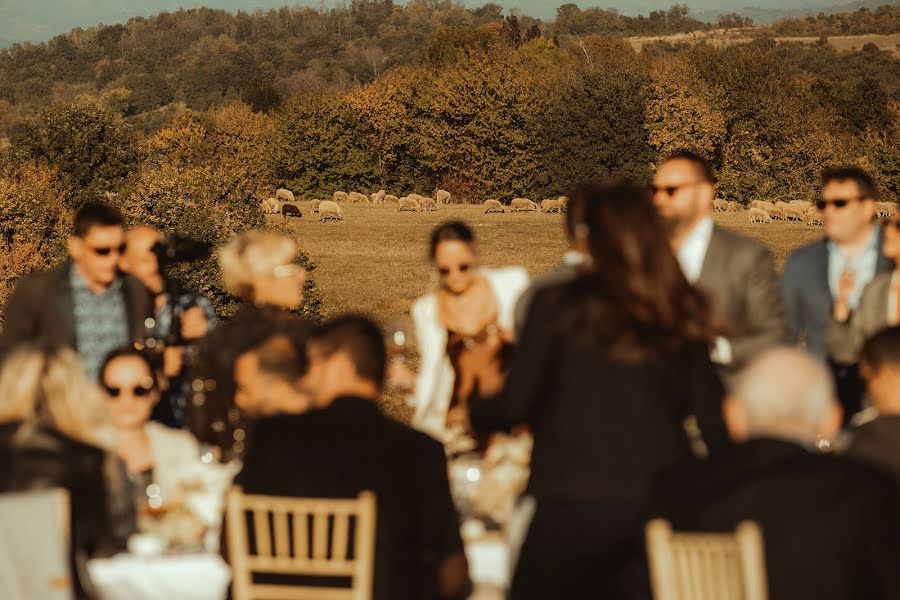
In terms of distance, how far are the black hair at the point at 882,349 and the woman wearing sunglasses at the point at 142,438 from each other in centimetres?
272

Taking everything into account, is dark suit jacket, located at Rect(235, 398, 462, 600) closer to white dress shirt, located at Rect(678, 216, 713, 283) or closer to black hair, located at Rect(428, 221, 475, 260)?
black hair, located at Rect(428, 221, 475, 260)

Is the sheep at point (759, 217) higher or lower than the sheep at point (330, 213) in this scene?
lower

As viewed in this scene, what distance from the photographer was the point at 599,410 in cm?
379

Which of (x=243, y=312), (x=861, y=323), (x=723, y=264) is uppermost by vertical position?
(x=723, y=264)

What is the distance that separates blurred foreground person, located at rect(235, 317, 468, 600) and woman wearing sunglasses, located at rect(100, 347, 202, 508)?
4.51 feet

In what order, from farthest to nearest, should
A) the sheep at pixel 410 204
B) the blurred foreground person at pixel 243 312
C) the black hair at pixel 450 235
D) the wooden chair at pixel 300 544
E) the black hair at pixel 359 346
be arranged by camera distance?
the sheep at pixel 410 204 < the black hair at pixel 450 235 < the blurred foreground person at pixel 243 312 < the black hair at pixel 359 346 < the wooden chair at pixel 300 544

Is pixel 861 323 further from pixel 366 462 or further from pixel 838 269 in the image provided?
pixel 366 462

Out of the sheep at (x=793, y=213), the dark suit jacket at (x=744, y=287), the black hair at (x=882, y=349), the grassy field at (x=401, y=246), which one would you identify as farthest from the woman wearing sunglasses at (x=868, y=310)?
the sheep at (x=793, y=213)

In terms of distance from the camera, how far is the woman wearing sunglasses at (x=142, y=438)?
5.46 meters

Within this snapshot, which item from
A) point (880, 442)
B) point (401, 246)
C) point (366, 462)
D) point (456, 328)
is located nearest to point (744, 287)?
point (456, 328)

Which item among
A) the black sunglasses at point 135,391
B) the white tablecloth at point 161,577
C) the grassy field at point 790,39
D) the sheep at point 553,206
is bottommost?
the sheep at point 553,206

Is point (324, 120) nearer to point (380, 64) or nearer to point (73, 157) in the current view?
point (73, 157)

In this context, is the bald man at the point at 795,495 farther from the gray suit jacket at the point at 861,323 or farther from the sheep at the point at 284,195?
the sheep at the point at 284,195

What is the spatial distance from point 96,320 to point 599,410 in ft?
13.2
